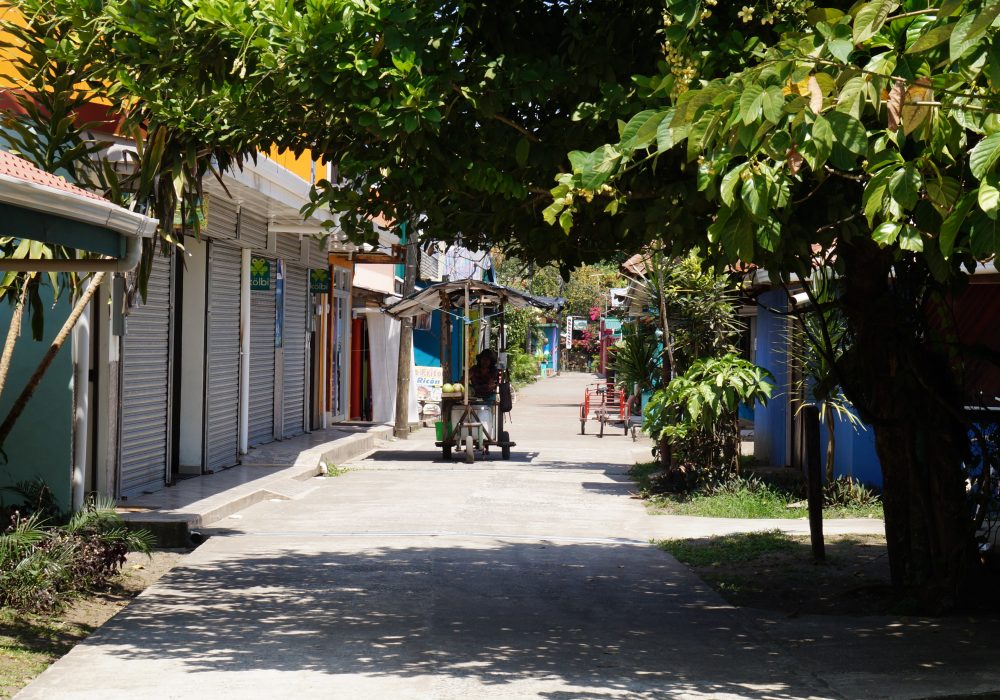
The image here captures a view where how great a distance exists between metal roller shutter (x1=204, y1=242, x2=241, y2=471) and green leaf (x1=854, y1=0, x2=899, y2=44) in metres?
12.4

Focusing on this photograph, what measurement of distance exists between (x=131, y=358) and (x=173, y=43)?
6.56 meters

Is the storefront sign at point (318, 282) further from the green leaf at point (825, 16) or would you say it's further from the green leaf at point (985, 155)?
the green leaf at point (985, 155)

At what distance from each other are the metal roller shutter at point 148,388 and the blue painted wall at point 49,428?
1.97 metres

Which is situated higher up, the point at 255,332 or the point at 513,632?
the point at 255,332

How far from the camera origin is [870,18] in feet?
13.2

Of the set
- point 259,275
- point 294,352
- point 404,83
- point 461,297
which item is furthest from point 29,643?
point 294,352

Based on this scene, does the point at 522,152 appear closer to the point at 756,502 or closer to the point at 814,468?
the point at 814,468

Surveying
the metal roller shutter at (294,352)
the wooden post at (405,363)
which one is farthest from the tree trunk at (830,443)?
the wooden post at (405,363)

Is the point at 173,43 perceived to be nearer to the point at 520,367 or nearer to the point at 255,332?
the point at 255,332

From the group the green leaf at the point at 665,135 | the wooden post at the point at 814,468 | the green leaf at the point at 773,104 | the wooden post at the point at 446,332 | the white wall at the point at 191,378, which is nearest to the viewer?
the green leaf at the point at 773,104

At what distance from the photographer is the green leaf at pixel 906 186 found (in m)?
4.16

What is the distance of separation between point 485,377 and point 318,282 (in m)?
4.21

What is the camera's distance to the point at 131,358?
1297 cm

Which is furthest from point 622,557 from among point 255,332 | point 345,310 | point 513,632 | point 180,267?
point 345,310
